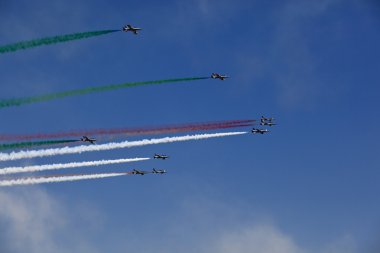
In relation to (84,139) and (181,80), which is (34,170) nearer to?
(84,139)

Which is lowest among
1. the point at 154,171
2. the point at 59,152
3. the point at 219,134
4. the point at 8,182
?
the point at 8,182

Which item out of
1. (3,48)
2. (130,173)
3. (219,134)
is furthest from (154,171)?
(3,48)

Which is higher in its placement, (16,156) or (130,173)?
(130,173)

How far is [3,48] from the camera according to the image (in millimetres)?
108562

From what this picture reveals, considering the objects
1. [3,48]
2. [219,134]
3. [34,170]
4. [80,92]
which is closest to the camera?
[3,48]

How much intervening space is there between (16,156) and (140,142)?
30.5m

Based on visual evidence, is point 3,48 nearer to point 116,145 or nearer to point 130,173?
point 116,145

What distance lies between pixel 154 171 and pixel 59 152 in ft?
193

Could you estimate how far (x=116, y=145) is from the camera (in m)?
143

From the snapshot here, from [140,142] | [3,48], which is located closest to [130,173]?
[140,142]

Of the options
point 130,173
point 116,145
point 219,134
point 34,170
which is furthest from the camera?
point 130,173

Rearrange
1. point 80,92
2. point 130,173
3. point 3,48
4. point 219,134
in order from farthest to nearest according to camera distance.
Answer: point 130,173 < point 219,134 < point 80,92 < point 3,48

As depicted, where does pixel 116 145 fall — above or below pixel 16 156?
above

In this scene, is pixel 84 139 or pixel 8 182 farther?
pixel 84 139
